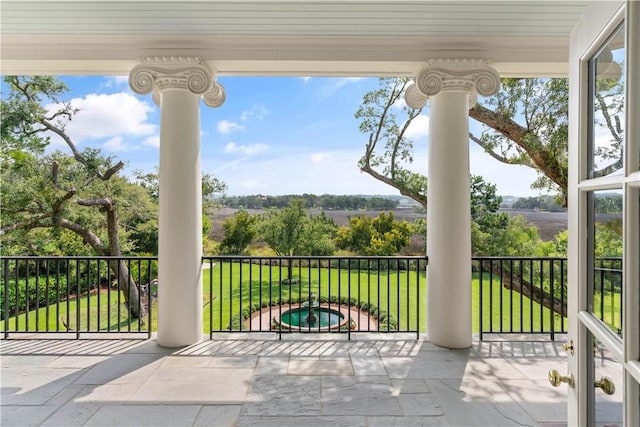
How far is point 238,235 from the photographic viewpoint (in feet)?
27.1

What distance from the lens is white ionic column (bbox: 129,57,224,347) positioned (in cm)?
329

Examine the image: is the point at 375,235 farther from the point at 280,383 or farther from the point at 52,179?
the point at 52,179

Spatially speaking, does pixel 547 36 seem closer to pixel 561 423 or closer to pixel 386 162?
pixel 561 423

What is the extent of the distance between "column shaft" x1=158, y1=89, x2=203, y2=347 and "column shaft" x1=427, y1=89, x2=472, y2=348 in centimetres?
253

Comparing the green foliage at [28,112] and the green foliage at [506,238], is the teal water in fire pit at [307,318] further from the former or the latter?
the green foliage at [28,112]

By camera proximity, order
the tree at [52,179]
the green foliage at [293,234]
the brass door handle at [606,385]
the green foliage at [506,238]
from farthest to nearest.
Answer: the green foliage at [293,234], the green foliage at [506,238], the tree at [52,179], the brass door handle at [606,385]

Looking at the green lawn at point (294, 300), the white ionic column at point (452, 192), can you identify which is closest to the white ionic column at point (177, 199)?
the white ionic column at point (452, 192)

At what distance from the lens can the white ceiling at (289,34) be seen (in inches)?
106

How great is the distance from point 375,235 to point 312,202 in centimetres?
193

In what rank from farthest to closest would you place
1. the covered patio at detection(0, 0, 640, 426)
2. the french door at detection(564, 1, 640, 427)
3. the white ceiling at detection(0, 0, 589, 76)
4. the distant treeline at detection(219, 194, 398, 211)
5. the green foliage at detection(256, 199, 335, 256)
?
the distant treeline at detection(219, 194, 398, 211)
the green foliage at detection(256, 199, 335, 256)
the white ceiling at detection(0, 0, 589, 76)
the covered patio at detection(0, 0, 640, 426)
the french door at detection(564, 1, 640, 427)

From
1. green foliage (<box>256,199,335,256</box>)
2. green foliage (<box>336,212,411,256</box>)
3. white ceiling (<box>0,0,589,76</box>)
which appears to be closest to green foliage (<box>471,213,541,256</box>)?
green foliage (<box>336,212,411,256</box>)

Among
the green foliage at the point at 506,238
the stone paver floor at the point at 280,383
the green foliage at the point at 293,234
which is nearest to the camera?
the stone paver floor at the point at 280,383

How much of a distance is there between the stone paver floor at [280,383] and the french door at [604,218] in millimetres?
1423

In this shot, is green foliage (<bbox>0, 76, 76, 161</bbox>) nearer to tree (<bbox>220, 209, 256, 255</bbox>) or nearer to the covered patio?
tree (<bbox>220, 209, 256, 255</bbox>)
